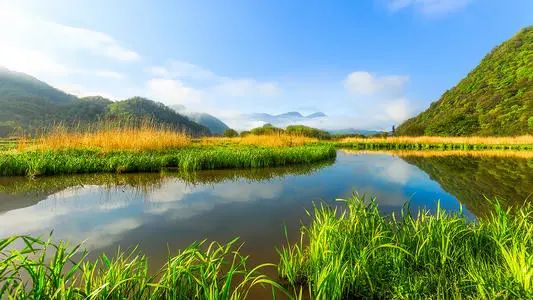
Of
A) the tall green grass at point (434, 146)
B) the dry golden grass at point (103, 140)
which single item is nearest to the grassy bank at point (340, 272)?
the dry golden grass at point (103, 140)

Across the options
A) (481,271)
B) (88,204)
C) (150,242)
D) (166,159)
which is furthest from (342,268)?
(166,159)

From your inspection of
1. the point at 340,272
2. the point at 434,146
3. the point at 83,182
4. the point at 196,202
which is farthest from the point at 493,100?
the point at 340,272

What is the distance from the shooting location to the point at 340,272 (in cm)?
262

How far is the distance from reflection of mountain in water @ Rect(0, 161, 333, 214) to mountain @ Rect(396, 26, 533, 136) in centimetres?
5340

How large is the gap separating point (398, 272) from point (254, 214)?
327 centimetres

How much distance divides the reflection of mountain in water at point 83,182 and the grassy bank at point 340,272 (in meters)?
4.16

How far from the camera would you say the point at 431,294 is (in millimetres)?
2443

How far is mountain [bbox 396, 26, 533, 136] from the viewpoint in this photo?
176ft

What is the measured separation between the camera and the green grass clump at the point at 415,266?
2.39m

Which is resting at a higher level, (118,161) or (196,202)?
(118,161)

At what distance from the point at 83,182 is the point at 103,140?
7.05m

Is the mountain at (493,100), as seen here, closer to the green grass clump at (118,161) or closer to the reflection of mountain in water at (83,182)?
the green grass clump at (118,161)

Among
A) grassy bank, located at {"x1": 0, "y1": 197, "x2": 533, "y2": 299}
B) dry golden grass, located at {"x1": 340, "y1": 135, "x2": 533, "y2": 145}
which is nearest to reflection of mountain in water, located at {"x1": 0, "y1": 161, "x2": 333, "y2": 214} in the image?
grassy bank, located at {"x1": 0, "y1": 197, "x2": 533, "y2": 299}

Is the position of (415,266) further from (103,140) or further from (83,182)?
(103,140)
